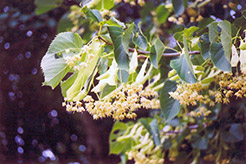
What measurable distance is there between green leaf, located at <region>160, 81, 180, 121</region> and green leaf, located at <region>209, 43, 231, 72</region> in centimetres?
16

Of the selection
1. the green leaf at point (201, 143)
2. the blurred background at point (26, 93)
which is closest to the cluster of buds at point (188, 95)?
the green leaf at point (201, 143)

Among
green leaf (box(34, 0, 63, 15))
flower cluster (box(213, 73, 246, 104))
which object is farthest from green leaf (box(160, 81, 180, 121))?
green leaf (box(34, 0, 63, 15))

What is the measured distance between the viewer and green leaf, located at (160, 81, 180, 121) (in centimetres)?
63

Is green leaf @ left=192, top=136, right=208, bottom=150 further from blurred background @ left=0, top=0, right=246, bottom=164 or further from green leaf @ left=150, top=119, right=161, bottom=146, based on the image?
blurred background @ left=0, top=0, right=246, bottom=164

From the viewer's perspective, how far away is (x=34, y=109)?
1148 mm

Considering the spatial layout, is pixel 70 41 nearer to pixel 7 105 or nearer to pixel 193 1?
pixel 193 1

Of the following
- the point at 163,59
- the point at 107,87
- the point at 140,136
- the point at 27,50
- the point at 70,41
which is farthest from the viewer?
the point at 27,50

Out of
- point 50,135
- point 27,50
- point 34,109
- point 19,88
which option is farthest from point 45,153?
point 27,50

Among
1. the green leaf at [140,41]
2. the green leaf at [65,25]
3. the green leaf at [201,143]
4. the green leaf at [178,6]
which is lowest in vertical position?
the green leaf at [201,143]

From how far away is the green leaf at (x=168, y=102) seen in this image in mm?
631

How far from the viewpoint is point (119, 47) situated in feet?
1.55

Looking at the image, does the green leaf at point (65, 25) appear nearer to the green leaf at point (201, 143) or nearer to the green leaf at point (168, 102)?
the green leaf at point (168, 102)

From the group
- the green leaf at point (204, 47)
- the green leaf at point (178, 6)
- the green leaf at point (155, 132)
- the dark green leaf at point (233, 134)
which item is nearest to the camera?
the green leaf at point (204, 47)

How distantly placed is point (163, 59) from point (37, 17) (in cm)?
65
